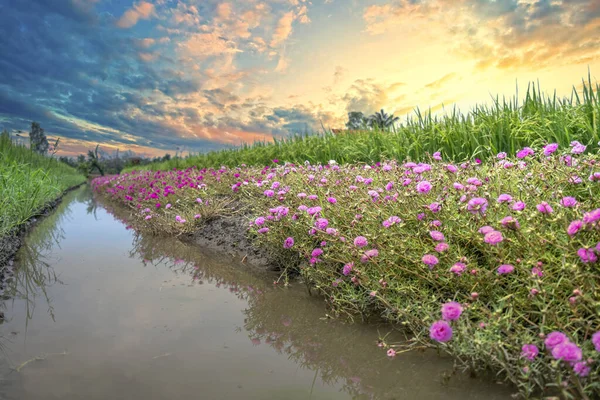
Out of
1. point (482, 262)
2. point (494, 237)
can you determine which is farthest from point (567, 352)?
point (482, 262)

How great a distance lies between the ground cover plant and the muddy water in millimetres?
180

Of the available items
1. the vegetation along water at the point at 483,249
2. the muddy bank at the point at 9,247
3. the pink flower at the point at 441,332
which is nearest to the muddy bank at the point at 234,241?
the vegetation along water at the point at 483,249

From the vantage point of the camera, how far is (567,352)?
49.1 inches

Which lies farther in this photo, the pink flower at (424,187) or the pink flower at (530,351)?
the pink flower at (424,187)

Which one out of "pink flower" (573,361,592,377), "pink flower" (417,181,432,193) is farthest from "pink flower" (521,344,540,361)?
"pink flower" (417,181,432,193)

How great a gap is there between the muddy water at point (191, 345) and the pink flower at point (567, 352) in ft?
1.77

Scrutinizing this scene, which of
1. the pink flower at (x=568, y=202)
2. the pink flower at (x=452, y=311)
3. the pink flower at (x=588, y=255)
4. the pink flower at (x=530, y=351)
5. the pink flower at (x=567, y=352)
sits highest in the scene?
the pink flower at (x=568, y=202)

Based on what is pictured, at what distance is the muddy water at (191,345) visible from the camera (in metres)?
1.79

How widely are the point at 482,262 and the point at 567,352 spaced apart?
115cm

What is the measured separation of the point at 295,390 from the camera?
180 cm

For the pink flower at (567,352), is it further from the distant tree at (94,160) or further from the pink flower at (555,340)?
the distant tree at (94,160)

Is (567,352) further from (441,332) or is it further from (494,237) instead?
(494,237)

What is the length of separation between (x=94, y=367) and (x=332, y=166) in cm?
334

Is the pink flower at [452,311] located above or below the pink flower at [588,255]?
below
